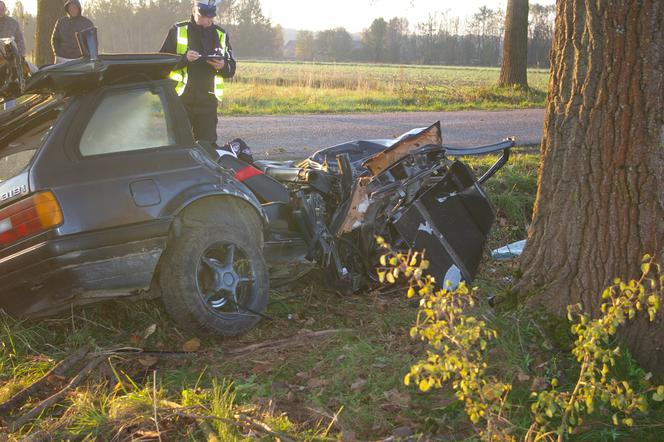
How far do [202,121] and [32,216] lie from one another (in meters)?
2.92

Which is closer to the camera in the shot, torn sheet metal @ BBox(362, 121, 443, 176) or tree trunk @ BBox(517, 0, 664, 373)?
tree trunk @ BBox(517, 0, 664, 373)

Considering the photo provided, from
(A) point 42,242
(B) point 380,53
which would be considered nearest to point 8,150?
(A) point 42,242

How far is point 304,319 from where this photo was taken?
5.07 meters

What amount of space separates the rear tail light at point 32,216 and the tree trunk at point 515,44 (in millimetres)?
16140

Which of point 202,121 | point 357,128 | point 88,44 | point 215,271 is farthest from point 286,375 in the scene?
point 357,128

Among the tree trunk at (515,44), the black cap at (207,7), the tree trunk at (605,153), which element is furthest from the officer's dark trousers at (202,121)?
the tree trunk at (515,44)

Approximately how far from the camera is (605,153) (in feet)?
12.7

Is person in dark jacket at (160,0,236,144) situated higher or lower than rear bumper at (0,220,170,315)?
higher

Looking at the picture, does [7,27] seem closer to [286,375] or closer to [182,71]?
[182,71]

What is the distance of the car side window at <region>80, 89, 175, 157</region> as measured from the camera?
4250 millimetres

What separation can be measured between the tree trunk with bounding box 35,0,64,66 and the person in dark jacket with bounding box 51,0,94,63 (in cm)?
45

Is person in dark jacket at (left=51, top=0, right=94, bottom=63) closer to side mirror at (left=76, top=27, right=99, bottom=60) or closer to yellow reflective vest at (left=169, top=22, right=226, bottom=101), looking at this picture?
yellow reflective vest at (left=169, top=22, right=226, bottom=101)

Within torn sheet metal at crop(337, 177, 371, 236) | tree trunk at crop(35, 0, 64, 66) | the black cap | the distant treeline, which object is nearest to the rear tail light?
torn sheet metal at crop(337, 177, 371, 236)

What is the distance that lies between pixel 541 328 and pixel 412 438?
1.11m
